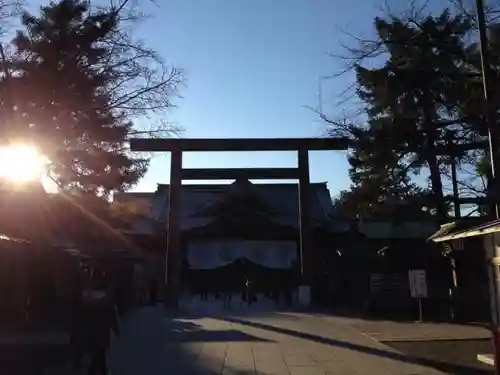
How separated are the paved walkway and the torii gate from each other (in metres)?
6.57

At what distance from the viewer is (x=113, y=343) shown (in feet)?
49.8

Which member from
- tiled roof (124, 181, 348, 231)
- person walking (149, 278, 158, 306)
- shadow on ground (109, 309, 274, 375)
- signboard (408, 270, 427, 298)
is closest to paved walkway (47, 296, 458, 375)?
shadow on ground (109, 309, 274, 375)

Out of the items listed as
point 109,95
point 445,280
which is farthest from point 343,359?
point 445,280

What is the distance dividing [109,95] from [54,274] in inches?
186

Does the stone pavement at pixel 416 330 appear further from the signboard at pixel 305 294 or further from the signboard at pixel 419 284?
the signboard at pixel 305 294

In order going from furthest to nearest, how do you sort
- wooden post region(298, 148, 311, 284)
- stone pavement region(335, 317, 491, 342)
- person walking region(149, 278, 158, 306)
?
1. person walking region(149, 278, 158, 306)
2. wooden post region(298, 148, 311, 284)
3. stone pavement region(335, 317, 491, 342)

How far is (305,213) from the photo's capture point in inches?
1150

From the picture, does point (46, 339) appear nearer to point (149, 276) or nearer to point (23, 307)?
point (23, 307)

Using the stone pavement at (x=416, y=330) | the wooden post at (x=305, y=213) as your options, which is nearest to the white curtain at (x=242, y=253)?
the wooden post at (x=305, y=213)

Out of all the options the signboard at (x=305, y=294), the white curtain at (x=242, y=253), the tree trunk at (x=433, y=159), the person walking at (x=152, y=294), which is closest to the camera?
the tree trunk at (x=433, y=159)

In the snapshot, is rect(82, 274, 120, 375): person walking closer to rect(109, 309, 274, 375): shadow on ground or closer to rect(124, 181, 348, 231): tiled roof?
rect(109, 309, 274, 375): shadow on ground

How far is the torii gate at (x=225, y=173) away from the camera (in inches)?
1091

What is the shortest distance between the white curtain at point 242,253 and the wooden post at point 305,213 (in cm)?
877

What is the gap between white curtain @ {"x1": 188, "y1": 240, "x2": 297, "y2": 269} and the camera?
124ft
